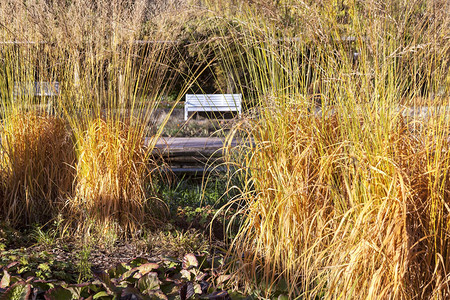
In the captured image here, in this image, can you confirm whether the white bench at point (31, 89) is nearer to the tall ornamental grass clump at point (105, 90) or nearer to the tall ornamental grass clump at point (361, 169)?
the tall ornamental grass clump at point (105, 90)

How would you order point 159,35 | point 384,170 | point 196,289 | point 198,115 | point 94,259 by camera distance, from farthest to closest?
point 198,115, point 159,35, point 94,259, point 196,289, point 384,170

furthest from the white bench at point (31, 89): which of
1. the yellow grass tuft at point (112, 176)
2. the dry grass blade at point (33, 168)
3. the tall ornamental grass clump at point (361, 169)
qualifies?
the tall ornamental grass clump at point (361, 169)

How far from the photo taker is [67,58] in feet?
11.5

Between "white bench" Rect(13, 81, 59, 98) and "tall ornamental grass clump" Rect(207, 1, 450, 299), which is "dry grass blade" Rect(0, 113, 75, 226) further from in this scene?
"tall ornamental grass clump" Rect(207, 1, 450, 299)

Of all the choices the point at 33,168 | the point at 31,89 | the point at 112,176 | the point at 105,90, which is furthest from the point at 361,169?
the point at 31,89

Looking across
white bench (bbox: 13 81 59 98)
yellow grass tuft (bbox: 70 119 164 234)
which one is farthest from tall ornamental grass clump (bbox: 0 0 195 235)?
white bench (bbox: 13 81 59 98)

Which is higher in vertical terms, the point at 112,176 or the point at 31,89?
the point at 31,89

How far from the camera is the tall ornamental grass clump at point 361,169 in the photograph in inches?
71.7

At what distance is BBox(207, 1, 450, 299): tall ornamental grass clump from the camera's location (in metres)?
1.82

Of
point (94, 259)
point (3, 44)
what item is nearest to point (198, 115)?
point (3, 44)

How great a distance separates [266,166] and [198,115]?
8.80m

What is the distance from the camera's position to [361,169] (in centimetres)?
196

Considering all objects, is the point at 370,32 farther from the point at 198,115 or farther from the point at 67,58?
the point at 198,115

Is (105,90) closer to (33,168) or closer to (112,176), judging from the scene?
(112,176)
